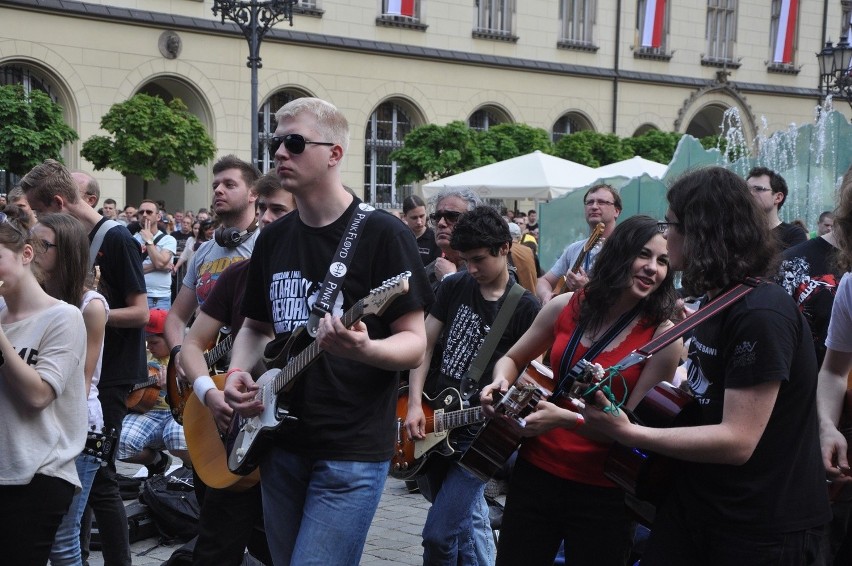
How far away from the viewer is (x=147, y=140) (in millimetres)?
21469

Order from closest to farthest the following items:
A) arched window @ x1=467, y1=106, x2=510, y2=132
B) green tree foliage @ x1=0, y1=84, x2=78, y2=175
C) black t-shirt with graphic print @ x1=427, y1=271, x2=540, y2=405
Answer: black t-shirt with graphic print @ x1=427, y1=271, x2=540, y2=405, green tree foliage @ x1=0, y1=84, x2=78, y2=175, arched window @ x1=467, y1=106, x2=510, y2=132

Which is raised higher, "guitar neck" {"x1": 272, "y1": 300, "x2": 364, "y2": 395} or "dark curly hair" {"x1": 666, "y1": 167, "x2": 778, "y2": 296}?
"dark curly hair" {"x1": 666, "y1": 167, "x2": 778, "y2": 296}

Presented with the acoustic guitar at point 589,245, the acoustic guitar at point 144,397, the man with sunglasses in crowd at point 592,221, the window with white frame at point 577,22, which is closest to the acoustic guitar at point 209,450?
the acoustic guitar at point 144,397

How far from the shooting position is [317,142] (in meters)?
3.67

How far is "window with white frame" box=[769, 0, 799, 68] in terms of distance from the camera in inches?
1591

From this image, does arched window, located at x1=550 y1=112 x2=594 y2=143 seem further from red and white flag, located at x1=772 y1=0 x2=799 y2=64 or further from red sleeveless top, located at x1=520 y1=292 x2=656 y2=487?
red sleeveless top, located at x1=520 y1=292 x2=656 y2=487

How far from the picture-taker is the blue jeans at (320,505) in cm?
→ 355

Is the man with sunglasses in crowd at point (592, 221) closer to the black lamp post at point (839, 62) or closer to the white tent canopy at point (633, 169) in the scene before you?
the black lamp post at point (839, 62)

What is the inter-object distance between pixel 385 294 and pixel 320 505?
2.87 feet

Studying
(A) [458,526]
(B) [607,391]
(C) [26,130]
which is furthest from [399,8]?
(B) [607,391]

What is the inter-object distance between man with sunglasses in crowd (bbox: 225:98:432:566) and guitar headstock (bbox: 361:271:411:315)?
0.31 metres

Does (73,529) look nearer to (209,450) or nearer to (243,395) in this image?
(209,450)

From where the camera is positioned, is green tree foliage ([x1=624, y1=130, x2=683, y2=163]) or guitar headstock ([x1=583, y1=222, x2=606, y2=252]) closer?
guitar headstock ([x1=583, y1=222, x2=606, y2=252])

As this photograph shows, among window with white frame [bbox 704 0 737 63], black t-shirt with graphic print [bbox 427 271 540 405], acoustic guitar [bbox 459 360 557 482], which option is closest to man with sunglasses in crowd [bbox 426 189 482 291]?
black t-shirt with graphic print [bbox 427 271 540 405]
